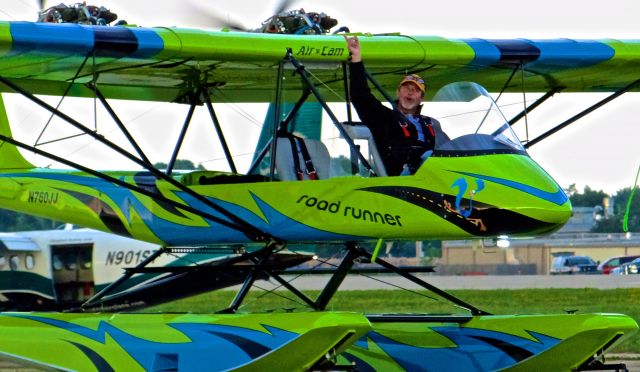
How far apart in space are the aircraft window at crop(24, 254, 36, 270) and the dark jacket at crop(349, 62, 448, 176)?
60.9 feet

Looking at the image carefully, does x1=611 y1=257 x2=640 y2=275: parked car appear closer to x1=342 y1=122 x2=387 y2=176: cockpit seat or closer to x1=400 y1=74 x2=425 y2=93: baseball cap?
x1=400 y1=74 x2=425 y2=93: baseball cap

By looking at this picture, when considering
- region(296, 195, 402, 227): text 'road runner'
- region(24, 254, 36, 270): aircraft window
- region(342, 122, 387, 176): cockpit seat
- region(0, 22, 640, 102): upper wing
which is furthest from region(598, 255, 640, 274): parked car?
region(296, 195, 402, 227): text 'road runner'

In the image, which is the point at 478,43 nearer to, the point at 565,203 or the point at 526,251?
the point at 565,203

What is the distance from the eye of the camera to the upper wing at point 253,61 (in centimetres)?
1262

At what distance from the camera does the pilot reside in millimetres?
12508

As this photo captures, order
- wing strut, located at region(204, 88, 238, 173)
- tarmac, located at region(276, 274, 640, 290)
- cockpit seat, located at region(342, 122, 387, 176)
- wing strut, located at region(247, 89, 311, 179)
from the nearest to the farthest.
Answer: cockpit seat, located at region(342, 122, 387, 176) < wing strut, located at region(247, 89, 311, 179) < wing strut, located at region(204, 88, 238, 173) < tarmac, located at region(276, 274, 640, 290)

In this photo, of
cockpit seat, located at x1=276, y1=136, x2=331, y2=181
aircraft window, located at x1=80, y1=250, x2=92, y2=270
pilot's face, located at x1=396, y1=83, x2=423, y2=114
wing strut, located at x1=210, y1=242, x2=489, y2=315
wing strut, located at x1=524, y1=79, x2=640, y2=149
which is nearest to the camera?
pilot's face, located at x1=396, y1=83, x2=423, y2=114

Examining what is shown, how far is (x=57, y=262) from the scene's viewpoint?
3053 cm

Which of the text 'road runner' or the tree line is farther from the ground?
the text 'road runner'

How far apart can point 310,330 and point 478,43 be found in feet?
12.1

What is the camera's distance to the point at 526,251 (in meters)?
70.8

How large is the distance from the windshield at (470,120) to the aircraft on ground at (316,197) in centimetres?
2

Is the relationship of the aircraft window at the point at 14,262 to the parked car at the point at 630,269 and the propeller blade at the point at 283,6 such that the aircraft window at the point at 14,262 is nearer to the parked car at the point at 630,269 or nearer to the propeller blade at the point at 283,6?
the propeller blade at the point at 283,6

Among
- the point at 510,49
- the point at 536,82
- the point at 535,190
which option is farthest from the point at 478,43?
the point at 535,190
